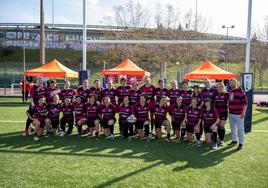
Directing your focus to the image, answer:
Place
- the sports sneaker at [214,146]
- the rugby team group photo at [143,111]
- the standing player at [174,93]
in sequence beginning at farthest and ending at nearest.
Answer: the standing player at [174,93] < the rugby team group photo at [143,111] < the sports sneaker at [214,146]

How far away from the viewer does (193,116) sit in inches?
309

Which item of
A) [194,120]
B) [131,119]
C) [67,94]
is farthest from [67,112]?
[194,120]

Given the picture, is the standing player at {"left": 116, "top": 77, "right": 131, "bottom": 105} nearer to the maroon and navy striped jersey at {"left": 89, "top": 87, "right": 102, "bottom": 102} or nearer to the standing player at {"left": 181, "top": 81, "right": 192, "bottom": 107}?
the maroon and navy striped jersey at {"left": 89, "top": 87, "right": 102, "bottom": 102}

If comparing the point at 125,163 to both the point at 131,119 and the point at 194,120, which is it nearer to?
the point at 131,119

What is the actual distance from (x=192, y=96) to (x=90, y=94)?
10.1 feet

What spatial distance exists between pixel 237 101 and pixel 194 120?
1209 millimetres

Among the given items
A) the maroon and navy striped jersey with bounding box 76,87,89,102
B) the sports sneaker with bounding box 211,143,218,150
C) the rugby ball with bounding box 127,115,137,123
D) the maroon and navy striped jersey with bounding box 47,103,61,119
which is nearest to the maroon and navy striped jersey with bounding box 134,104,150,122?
the rugby ball with bounding box 127,115,137,123

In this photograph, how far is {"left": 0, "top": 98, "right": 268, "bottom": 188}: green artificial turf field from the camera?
16.2ft

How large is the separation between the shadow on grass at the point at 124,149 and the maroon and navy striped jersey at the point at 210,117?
651 mm

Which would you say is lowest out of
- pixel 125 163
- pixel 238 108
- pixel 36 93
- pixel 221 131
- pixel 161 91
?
pixel 125 163

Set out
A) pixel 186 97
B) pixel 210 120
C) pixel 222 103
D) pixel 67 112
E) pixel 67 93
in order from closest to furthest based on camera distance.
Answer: pixel 210 120, pixel 222 103, pixel 67 112, pixel 186 97, pixel 67 93

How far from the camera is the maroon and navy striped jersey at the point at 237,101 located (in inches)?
291

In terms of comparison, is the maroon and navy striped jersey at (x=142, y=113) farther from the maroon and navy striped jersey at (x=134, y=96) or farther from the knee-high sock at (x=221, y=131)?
the knee-high sock at (x=221, y=131)

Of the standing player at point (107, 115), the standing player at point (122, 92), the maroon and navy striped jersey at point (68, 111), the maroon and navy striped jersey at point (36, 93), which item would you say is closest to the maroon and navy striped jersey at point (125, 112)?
the standing player at point (107, 115)
